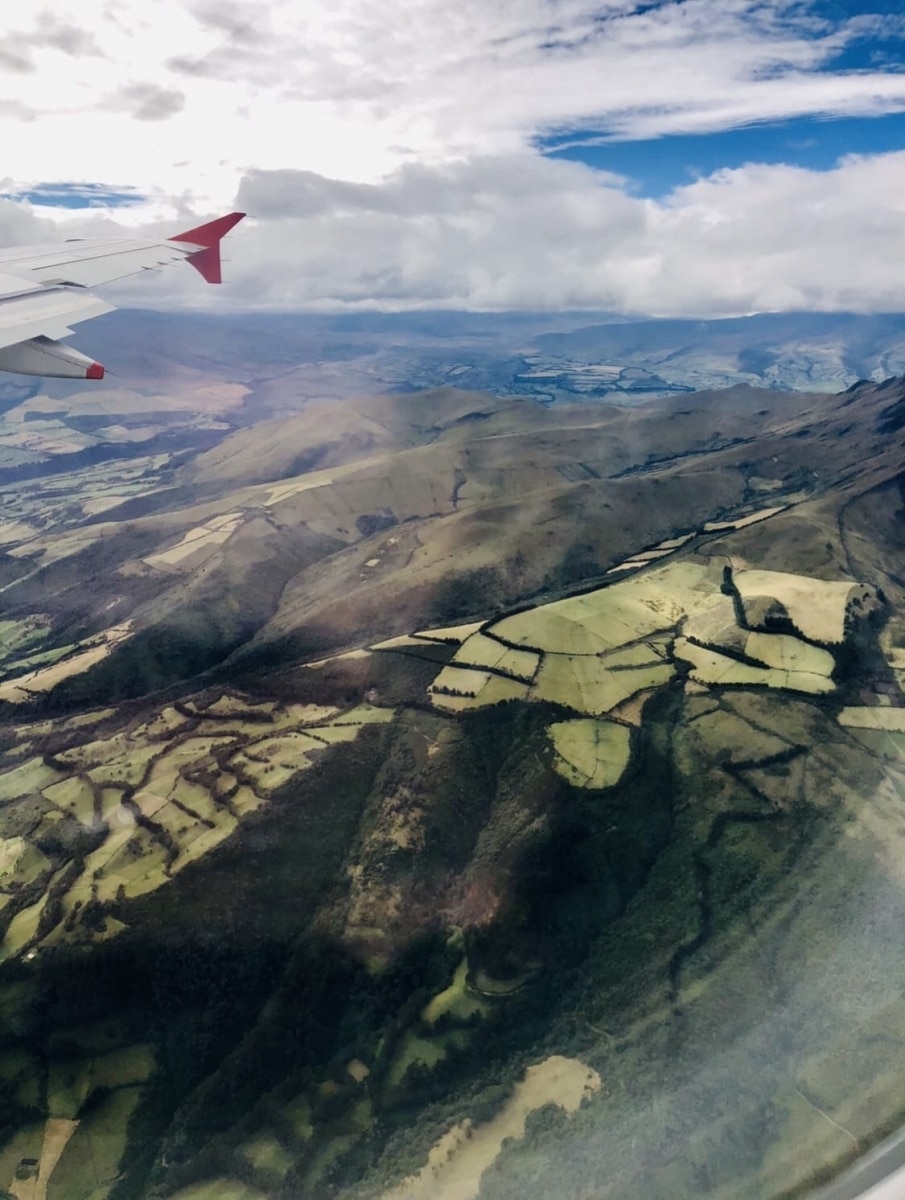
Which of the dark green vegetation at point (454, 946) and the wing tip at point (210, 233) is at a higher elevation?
the wing tip at point (210, 233)

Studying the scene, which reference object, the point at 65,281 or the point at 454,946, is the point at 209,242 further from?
the point at 454,946

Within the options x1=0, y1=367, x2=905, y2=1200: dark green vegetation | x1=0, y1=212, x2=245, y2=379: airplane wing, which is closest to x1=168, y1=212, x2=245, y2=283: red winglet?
x1=0, y1=212, x2=245, y2=379: airplane wing

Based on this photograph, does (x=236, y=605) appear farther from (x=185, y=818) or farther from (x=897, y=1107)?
(x=897, y=1107)

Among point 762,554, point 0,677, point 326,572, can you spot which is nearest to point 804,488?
point 762,554

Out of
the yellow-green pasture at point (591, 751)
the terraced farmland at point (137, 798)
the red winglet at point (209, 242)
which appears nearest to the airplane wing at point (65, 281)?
the red winglet at point (209, 242)

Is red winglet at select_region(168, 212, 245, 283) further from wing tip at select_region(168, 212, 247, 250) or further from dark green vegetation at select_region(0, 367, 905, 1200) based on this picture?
dark green vegetation at select_region(0, 367, 905, 1200)

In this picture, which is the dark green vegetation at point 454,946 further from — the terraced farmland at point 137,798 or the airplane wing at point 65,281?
the airplane wing at point 65,281

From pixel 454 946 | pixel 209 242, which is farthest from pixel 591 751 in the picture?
pixel 209 242
